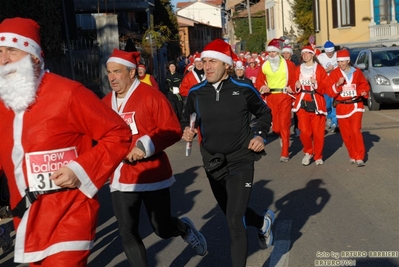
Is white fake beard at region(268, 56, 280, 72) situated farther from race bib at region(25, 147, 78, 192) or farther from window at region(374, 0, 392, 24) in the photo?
window at region(374, 0, 392, 24)

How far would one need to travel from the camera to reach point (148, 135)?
5.64 metres

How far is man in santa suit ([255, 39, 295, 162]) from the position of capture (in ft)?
40.3

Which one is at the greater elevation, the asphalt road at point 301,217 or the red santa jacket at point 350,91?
the red santa jacket at point 350,91

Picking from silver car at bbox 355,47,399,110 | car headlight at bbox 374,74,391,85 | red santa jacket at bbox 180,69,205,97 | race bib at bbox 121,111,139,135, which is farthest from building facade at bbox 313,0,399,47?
race bib at bbox 121,111,139,135

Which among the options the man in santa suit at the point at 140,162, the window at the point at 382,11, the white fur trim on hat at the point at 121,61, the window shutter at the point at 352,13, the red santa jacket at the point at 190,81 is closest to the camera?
the man in santa suit at the point at 140,162

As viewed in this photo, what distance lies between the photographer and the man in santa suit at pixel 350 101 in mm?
11219

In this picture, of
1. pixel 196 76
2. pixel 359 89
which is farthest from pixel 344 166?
pixel 196 76

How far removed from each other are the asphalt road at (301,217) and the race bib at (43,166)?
2.87 metres

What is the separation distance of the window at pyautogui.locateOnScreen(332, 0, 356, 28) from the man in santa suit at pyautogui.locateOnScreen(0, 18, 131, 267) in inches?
1586

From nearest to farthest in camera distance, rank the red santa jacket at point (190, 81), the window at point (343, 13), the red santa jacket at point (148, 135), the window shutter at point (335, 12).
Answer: the red santa jacket at point (148, 135), the red santa jacket at point (190, 81), the window at point (343, 13), the window shutter at point (335, 12)

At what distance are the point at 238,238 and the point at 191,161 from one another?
303 inches

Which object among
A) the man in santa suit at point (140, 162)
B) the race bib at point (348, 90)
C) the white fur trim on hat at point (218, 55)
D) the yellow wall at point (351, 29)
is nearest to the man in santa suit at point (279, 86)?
the race bib at point (348, 90)

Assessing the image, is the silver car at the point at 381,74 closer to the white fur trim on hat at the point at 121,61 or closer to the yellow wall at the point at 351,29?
the white fur trim on hat at the point at 121,61

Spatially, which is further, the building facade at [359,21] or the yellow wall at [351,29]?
the yellow wall at [351,29]
